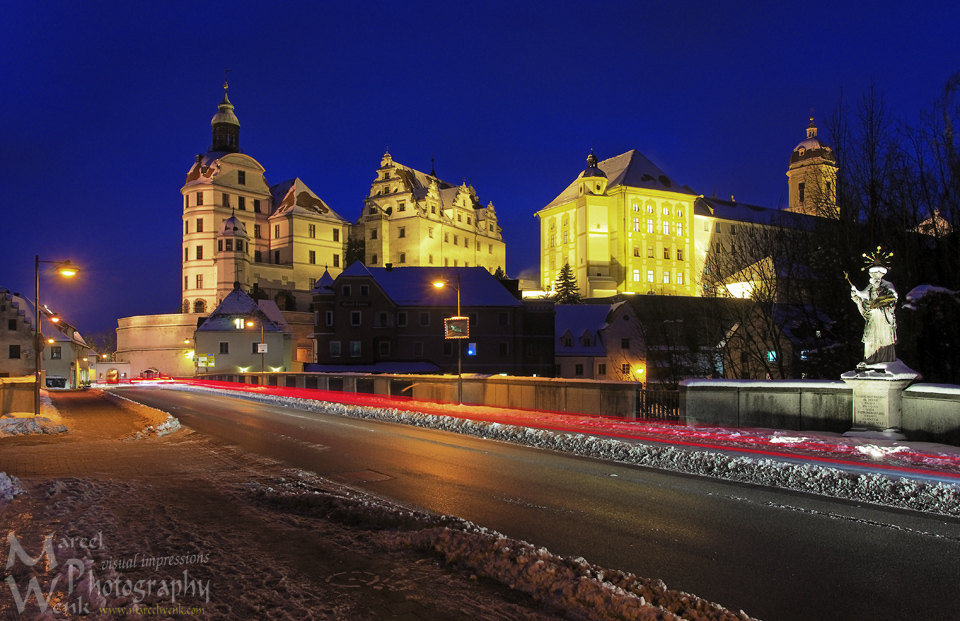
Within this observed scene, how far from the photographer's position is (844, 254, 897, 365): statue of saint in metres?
16.0

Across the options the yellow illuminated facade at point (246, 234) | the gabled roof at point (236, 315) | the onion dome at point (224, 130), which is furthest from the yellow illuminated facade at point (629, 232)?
the onion dome at point (224, 130)

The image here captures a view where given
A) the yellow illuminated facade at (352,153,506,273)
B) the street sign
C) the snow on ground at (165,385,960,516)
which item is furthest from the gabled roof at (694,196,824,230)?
the snow on ground at (165,385,960,516)

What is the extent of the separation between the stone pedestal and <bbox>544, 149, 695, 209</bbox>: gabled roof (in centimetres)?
9827

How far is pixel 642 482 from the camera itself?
12.1 metres

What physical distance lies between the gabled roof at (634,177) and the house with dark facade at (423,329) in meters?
49.8

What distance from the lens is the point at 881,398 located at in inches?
619

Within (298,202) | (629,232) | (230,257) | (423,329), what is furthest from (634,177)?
(230,257)

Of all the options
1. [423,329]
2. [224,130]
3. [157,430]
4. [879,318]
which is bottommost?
[157,430]

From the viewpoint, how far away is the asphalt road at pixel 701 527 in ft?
20.9

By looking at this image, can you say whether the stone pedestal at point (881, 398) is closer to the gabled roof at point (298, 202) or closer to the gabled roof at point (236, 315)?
the gabled roof at point (236, 315)

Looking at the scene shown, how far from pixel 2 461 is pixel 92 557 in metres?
9.33

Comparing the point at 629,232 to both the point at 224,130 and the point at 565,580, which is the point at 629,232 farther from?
the point at 565,580

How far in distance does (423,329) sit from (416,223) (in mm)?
44939

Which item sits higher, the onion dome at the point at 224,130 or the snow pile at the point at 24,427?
the onion dome at the point at 224,130
